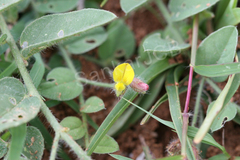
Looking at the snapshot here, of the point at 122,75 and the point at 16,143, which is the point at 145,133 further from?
the point at 16,143

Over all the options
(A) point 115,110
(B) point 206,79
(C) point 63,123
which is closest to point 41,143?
(C) point 63,123

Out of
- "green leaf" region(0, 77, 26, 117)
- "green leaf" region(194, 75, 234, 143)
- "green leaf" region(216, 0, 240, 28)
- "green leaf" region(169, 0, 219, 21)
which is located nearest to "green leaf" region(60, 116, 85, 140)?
"green leaf" region(0, 77, 26, 117)

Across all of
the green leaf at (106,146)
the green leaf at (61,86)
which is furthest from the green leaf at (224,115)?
the green leaf at (61,86)

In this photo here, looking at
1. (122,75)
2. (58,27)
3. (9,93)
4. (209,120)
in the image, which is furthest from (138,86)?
(9,93)

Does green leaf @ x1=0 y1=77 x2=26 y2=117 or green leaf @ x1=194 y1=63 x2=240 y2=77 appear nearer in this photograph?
green leaf @ x1=0 y1=77 x2=26 y2=117

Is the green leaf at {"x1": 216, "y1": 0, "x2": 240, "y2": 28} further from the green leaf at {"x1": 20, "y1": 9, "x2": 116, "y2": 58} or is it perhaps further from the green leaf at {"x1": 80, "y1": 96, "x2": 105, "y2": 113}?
the green leaf at {"x1": 80, "y1": 96, "x2": 105, "y2": 113}

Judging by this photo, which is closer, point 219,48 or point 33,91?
point 33,91
